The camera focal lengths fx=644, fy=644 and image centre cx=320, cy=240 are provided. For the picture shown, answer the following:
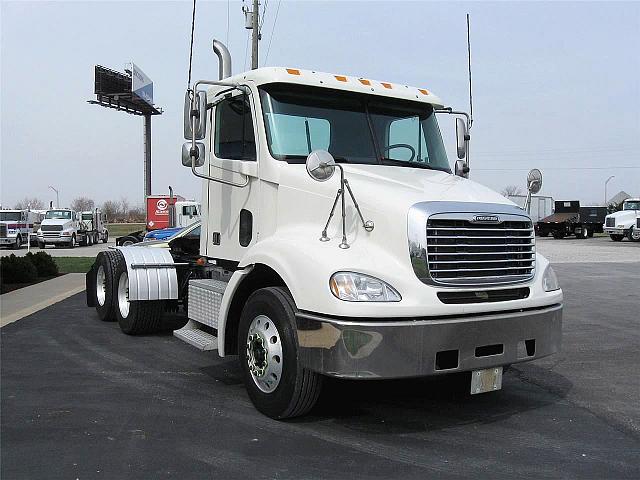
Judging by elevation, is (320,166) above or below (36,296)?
above

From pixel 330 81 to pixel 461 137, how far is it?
1717 mm

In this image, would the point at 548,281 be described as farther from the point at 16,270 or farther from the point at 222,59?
the point at 16,270

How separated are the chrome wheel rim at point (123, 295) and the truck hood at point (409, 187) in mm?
4475

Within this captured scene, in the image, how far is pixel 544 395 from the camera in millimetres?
5809

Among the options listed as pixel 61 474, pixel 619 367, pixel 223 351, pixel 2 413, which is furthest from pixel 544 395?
pixel 2 413

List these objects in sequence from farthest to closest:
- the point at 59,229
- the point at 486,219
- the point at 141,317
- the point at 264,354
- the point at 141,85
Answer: the point at 141,85, the point at 59,229, the point at 141,317, the point at 264,354, the point at 486,219

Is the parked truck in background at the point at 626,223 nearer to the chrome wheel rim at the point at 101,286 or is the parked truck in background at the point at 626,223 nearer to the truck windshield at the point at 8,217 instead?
the truck windshield at the point at 8,217

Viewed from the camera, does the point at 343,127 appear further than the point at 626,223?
No

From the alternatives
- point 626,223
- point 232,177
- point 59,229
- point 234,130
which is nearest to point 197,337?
point 232,177

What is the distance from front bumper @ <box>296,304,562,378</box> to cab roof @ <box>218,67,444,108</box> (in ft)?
7.35

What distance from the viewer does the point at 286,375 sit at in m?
4.70

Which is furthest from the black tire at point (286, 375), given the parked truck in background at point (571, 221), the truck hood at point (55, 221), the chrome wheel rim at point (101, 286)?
the parked truck in background at point (571, 221)

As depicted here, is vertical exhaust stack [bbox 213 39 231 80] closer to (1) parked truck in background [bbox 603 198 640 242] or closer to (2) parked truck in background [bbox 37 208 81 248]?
(2) parked truck in background [bbox 37 208 81 248]

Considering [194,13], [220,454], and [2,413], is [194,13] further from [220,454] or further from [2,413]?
[220,454]
